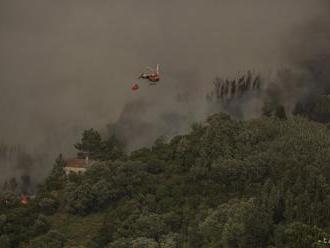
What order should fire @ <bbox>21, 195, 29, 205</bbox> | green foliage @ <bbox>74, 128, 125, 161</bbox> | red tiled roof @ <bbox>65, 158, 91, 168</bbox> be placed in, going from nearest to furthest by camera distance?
fire @ <bbox>21, 195, 29, 205</bbox> < red tiled roof @ <bbox>65, 158, 91, 168</bbox> < green foliage @ <bbox>74, 128, 125, 161</bbox>

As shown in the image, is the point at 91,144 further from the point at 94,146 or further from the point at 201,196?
the point at 201,196

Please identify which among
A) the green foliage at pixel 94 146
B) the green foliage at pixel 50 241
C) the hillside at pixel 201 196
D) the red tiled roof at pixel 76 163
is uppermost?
the green foliage at pixel 94 146

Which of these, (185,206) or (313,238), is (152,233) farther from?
(313,238)

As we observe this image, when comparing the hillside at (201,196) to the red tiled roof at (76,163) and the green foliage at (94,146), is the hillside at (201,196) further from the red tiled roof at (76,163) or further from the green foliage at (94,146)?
the green foliage at (94,146)

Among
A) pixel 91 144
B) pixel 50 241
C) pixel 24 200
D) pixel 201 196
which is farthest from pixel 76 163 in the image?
pixel 201 196

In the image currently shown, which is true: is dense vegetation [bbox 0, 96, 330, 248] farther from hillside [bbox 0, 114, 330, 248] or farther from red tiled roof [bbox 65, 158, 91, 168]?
red tiled roof [bbox 65, 158, 91, 168]

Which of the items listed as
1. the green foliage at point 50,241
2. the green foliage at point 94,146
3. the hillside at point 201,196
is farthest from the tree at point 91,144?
the green foliage at point 50,241

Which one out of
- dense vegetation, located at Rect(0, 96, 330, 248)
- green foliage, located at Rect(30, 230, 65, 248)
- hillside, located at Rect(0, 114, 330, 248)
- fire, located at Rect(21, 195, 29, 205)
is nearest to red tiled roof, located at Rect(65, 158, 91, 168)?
hillside, located at Rect(0, 114, 330, 248)
